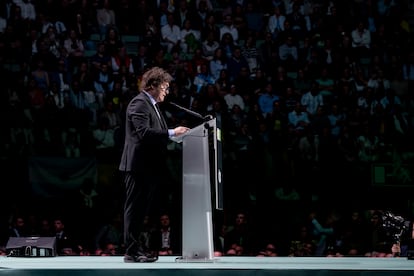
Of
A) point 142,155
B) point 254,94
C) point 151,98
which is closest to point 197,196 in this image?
point 142,155

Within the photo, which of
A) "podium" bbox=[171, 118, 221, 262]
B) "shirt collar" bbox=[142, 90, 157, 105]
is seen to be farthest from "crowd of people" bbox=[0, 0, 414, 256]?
"shirt collar" bbox=[142, 90, 157, 105]

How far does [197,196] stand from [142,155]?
1.93ft

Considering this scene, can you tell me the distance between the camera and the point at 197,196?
5.97 m

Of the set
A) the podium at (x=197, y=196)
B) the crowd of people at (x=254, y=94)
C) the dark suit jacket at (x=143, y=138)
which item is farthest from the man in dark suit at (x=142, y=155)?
the crowd of people at (x=254, y=94)

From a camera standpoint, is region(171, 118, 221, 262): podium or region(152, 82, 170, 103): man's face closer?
region(152, 82, 170, 103): man's face

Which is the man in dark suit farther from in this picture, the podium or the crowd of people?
the crowd of people

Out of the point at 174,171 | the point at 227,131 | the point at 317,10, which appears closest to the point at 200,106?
the point at 227,131

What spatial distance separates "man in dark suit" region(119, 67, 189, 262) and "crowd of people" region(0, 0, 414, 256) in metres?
3.41

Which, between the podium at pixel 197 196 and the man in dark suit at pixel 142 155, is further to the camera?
the podium at pixel 197 196

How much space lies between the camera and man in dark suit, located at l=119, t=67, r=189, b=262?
5598 millimetres

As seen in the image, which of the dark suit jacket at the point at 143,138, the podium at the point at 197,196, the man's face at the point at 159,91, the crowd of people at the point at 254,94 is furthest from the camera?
the crowd of people at the point at 254,94

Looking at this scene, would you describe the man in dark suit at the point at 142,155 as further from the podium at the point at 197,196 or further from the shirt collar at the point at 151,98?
the podium at the point at 197,196

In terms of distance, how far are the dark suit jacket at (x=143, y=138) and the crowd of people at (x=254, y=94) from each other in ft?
11.3

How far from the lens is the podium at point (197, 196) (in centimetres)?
590
